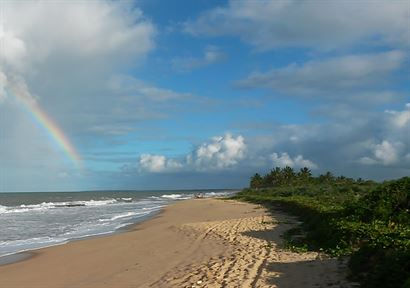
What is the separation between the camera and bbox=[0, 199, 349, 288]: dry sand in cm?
995

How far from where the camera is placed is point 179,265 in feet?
41.1

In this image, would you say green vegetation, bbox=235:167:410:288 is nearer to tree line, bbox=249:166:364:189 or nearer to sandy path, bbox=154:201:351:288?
sandy path, bbox=154:201:351:288

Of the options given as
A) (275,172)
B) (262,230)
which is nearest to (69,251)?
(262,230)

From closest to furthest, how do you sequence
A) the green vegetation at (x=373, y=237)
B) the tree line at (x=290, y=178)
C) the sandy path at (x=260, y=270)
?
the green vegetation at (x=373, y=237) < the sandy path at (x=260, y=270) < the tree line at (x=290, y=178)

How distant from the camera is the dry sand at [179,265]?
32.7 feet

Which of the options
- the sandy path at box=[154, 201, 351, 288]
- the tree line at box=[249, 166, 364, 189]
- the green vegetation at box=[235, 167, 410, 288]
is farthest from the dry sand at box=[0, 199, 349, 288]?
the tree line at box=[249, 166, 364, 189]

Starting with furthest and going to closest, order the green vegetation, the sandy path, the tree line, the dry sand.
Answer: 1. the tree line
2. the dry sand
3. the sandy path
4. the green vegetation

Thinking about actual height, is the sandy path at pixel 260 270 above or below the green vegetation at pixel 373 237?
below

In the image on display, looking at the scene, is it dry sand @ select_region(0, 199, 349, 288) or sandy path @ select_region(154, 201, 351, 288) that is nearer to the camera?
sandy path @ select_region(154, 201, 351, 288)

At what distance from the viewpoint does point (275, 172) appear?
111062 millimetres

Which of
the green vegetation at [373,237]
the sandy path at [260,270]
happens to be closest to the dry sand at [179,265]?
the sandy path at [260,270]

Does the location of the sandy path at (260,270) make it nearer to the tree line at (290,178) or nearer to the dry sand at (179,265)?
the dry sand at (179,265)

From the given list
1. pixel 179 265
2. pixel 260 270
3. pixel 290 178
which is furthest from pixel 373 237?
pixel 290 178

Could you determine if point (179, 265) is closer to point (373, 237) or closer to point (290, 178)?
point (373, 237)
